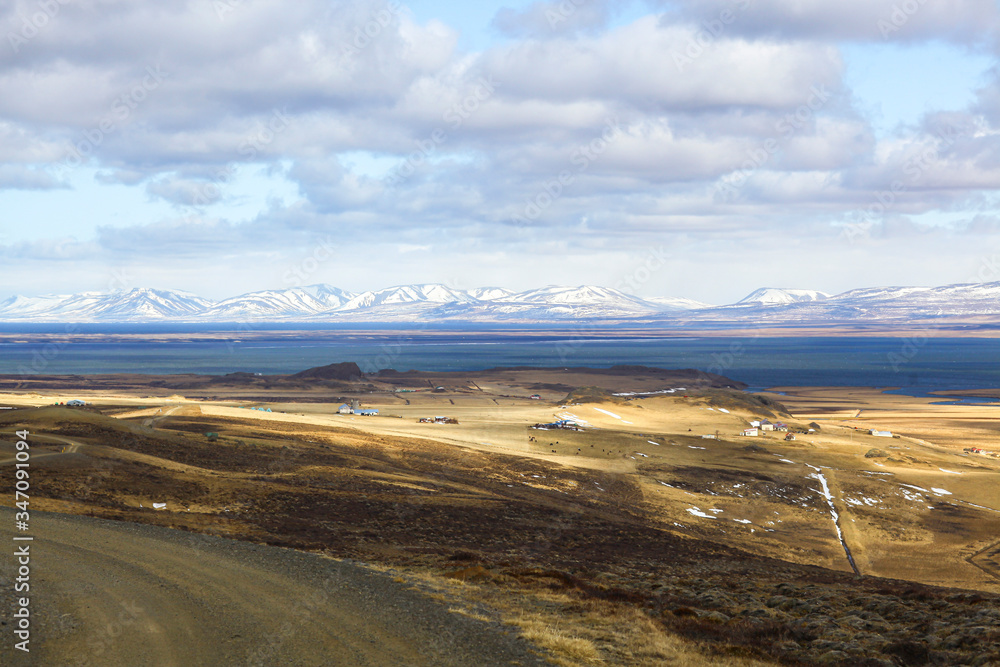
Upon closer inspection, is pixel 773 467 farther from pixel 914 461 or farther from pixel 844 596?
pixel 844 596

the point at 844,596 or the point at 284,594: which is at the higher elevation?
the point at 284,594

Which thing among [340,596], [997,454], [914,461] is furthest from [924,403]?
[340,596]

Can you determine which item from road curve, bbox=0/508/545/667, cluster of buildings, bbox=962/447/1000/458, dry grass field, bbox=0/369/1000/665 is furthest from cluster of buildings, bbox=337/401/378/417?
road curve, bbox=0/508/545/667

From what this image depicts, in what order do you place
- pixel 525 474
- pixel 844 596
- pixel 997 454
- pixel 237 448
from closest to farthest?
1. pixel 844 596
2. pixel 237 448
3. pixel 525 474
4. pixel 997 454

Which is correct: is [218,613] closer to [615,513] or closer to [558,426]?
[615,513]

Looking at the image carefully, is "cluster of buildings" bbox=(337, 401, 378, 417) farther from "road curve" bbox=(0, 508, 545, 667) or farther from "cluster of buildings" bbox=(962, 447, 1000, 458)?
"road curve" bbox=(0, 508, 545, 667)

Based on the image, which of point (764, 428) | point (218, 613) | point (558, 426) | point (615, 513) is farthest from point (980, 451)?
point (218, 613)

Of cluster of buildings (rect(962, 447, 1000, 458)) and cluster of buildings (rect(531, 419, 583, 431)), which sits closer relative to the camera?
cluster of buildings (rect(962, 447, 1000, 458))
